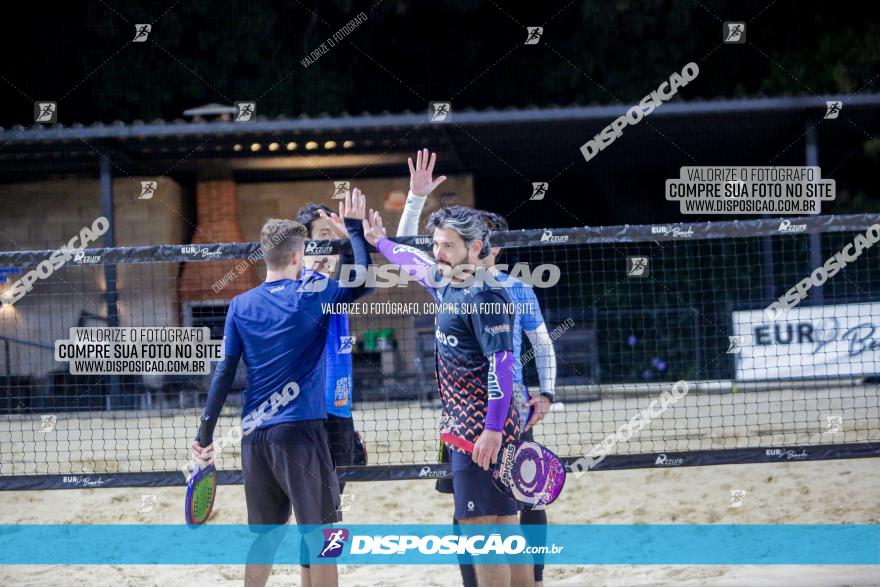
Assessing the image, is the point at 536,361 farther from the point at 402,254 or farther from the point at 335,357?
the point at 335,357

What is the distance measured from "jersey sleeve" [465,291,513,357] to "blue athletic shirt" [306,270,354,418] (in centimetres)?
110

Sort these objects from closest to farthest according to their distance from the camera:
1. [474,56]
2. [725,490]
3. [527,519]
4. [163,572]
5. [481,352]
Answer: [481,352] → [527,519] → [163,572] → [725,490] → [474,56]

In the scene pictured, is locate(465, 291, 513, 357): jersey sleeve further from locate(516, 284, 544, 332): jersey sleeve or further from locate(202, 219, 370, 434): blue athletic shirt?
locate(516, 284, 544, 332): jersey sleeve

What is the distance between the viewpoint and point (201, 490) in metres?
5.08

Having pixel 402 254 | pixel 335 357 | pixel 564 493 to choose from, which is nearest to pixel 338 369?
pixel 335 357

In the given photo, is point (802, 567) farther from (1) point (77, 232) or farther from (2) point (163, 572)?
(1) point (77, 232)

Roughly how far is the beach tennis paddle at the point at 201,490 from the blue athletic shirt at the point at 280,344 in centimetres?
6

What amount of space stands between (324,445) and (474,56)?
1415 cm

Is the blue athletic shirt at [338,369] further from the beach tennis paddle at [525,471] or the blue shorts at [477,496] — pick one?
the blue shorts at [477,496]

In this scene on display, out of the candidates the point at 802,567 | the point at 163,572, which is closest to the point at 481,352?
the point at 802,567

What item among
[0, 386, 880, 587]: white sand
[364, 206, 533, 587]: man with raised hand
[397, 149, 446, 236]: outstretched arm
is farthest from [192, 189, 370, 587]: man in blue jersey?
[0, 386, 880, 587]: white sand

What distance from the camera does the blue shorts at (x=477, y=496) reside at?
443 centimetres

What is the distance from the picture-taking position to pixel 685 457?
5523 mm

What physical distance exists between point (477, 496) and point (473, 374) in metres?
0.55
